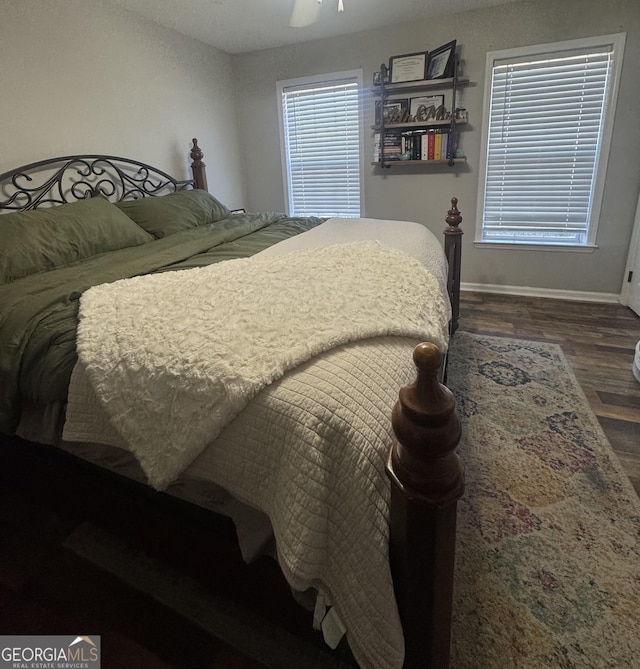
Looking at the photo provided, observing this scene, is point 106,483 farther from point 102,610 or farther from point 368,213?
point 368,213

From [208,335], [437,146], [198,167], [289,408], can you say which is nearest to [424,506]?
[289,408]

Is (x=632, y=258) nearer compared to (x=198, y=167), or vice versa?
(x=632, y=258)

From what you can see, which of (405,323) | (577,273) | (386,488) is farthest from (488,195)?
(386,488)

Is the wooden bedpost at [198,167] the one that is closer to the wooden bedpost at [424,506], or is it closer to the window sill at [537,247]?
the window sill at [537,247]

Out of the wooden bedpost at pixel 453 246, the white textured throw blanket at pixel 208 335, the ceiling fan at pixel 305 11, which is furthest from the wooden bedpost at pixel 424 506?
the ceiling fan at pixel 305 11

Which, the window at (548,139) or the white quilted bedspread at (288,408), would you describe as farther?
the window at (548,139)

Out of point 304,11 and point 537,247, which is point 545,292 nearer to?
point 537,247

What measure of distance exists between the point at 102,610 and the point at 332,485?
3.12 feet

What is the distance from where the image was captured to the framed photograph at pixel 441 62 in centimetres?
323

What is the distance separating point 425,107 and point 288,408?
3472mm

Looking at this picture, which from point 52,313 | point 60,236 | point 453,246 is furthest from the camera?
point 453,246

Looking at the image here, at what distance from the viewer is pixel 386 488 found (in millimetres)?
796

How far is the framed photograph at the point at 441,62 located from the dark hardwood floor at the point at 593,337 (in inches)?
72.0

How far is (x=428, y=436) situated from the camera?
64 centimetres
